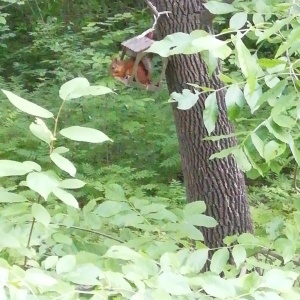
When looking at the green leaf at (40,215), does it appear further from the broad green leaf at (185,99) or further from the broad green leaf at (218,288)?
the broad green leaf at (185,99)

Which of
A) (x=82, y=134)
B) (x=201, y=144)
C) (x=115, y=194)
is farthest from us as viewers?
(x=201, y=144)

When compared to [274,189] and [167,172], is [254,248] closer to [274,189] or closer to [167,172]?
[274,189]

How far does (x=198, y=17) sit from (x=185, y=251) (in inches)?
44.2

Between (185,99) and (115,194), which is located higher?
(185,99)

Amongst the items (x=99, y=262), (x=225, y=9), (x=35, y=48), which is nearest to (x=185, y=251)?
(x=99, y=262)

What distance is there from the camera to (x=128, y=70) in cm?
213

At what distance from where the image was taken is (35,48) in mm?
6613

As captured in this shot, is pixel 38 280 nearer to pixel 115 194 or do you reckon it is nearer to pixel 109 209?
pixel 109 209

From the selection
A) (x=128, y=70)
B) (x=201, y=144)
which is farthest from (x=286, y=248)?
(x=128, y=70)

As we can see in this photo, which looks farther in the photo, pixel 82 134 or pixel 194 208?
pixel 194 208

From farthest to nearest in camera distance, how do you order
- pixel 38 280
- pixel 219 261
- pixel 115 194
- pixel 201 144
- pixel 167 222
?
pixel 201 144
pixel 167 222
pixel 115 194
pixel 219 261
pixel 38 280

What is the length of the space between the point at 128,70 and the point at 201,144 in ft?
1.43

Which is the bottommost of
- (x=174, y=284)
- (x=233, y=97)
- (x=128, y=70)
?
(x=128, y=70)

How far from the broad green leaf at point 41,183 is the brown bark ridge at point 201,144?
1.24 meters
